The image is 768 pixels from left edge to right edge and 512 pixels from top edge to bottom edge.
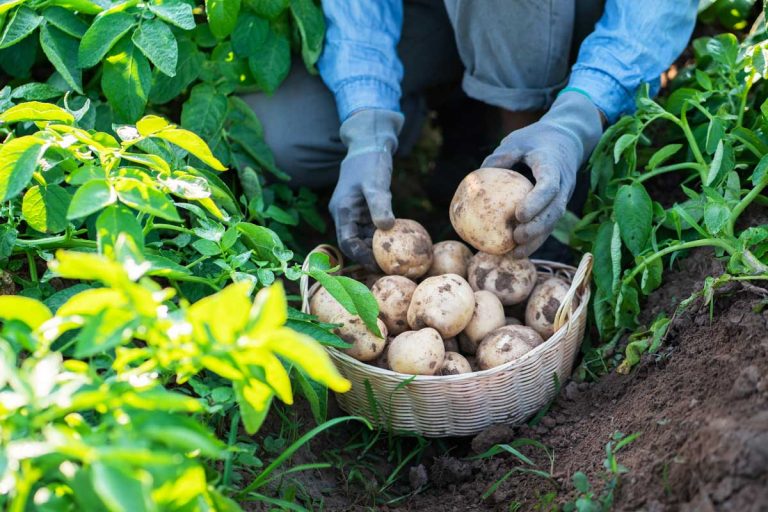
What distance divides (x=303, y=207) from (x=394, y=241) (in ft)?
1.49

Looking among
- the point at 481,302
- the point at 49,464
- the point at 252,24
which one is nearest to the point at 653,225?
the point at 481,302

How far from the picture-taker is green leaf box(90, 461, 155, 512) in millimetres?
821

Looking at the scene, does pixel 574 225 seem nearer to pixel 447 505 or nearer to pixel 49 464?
pixel 447 505

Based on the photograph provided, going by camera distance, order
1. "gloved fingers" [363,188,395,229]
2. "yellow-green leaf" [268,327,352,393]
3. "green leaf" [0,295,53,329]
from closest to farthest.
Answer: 1. "yellow-green leaf" [268,327,352,393]
2. "green leaf" [0,295,53,329]
3. "gloved fingers" [363,188,395,229]

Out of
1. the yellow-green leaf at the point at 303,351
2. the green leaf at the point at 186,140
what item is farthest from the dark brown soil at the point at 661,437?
the green leaf at the point at 186,140

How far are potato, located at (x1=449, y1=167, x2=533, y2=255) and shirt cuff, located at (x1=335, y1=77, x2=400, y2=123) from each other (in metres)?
0.42

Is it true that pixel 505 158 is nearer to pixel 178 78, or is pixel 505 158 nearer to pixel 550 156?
pixel 550 156

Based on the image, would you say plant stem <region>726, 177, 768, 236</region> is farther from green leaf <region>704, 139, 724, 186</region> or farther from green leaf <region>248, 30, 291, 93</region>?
green leaf <region>248, 30, 291, 93</region>

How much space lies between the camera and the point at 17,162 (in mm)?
1266

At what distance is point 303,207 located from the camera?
2.17 m

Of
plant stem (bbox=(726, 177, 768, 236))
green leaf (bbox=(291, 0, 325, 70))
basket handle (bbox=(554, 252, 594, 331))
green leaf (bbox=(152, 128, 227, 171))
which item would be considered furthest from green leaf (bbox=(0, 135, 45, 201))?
plant stem (bbox=(726, 177, 768, 236))

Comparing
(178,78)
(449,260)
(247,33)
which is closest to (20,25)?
(178,78)

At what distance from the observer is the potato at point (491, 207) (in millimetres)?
1692

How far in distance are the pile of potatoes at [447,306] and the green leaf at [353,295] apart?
0.10 meters
